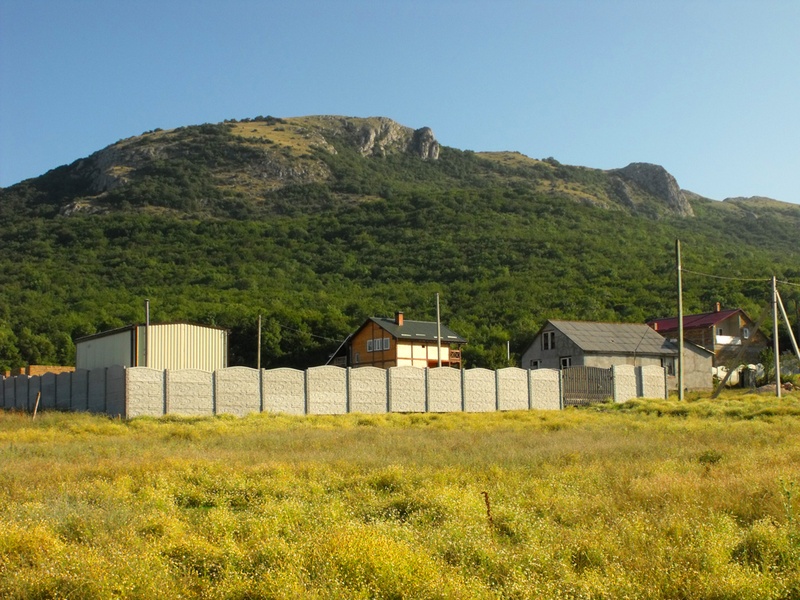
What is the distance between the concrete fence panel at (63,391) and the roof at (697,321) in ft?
131

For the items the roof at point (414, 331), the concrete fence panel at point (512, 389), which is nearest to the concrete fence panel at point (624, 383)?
the concrete fence panel at point (512, 389)

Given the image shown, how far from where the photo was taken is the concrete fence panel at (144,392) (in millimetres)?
29172

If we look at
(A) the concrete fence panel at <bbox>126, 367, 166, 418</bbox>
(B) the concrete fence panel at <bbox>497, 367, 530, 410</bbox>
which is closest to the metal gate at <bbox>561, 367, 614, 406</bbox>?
(B) the concrete fence panel at <bbox>497, 367, 530, 410</bbox>

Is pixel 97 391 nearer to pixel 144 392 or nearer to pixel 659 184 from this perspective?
pixel 144 392

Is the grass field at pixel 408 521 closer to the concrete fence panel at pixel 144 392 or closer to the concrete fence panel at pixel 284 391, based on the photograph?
the concrete fence panel at pixel 144 392

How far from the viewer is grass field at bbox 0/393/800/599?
24.6 ft

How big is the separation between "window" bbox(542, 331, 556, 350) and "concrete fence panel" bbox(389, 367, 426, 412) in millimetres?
17740

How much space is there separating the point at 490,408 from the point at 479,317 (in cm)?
3624

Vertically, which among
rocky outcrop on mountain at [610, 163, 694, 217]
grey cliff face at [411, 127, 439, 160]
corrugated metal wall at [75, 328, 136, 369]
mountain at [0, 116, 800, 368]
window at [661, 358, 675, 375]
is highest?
grey cliff face at [411, 127, 439, 160]

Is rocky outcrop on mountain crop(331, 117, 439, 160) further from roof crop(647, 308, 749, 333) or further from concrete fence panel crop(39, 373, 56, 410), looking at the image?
concrete fence panel crop(39, 373, 56, 410)

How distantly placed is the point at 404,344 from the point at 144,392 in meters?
27.5

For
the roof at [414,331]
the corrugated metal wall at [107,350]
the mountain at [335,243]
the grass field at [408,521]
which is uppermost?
the mountain at [335,243]

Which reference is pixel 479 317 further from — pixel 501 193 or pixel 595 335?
pixel 501 193

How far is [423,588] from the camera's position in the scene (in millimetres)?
7340
